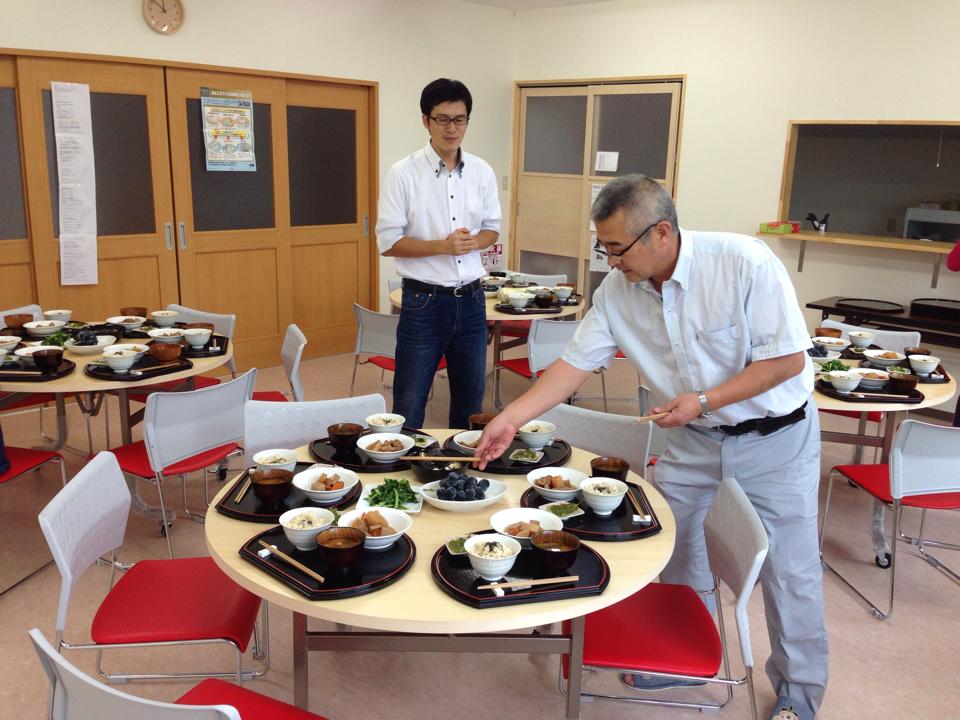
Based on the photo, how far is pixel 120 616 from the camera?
2029 millimetres

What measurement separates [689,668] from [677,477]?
1.95 ft

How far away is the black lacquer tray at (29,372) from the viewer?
3.04 metres

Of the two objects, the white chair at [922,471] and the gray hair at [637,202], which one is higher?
the gray hair at [637,202]

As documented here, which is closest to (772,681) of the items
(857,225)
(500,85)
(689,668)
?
(689,668)

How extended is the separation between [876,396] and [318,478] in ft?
7.23

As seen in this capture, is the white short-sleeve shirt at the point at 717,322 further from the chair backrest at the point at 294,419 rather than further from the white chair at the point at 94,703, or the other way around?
the white chair at the point at 94,703

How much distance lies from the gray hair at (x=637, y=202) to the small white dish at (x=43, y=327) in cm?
287

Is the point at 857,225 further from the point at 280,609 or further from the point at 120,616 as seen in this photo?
the point at 120,616

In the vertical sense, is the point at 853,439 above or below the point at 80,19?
below

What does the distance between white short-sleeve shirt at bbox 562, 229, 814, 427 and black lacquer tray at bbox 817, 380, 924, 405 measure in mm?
1024

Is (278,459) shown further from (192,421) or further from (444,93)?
(444,93)

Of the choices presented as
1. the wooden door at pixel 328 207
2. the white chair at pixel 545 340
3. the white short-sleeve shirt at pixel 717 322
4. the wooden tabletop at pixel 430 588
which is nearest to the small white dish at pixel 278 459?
the wooden tabletop at pixel 430 588

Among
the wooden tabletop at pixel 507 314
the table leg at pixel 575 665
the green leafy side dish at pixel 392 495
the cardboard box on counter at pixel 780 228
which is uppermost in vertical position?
the cardboard box on counter at pixel 780 228

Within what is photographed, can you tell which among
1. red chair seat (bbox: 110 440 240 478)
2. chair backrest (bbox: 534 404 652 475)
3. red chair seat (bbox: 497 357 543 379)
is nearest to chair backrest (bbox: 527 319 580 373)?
red chair seat (bbox: 497 357 543 379)
